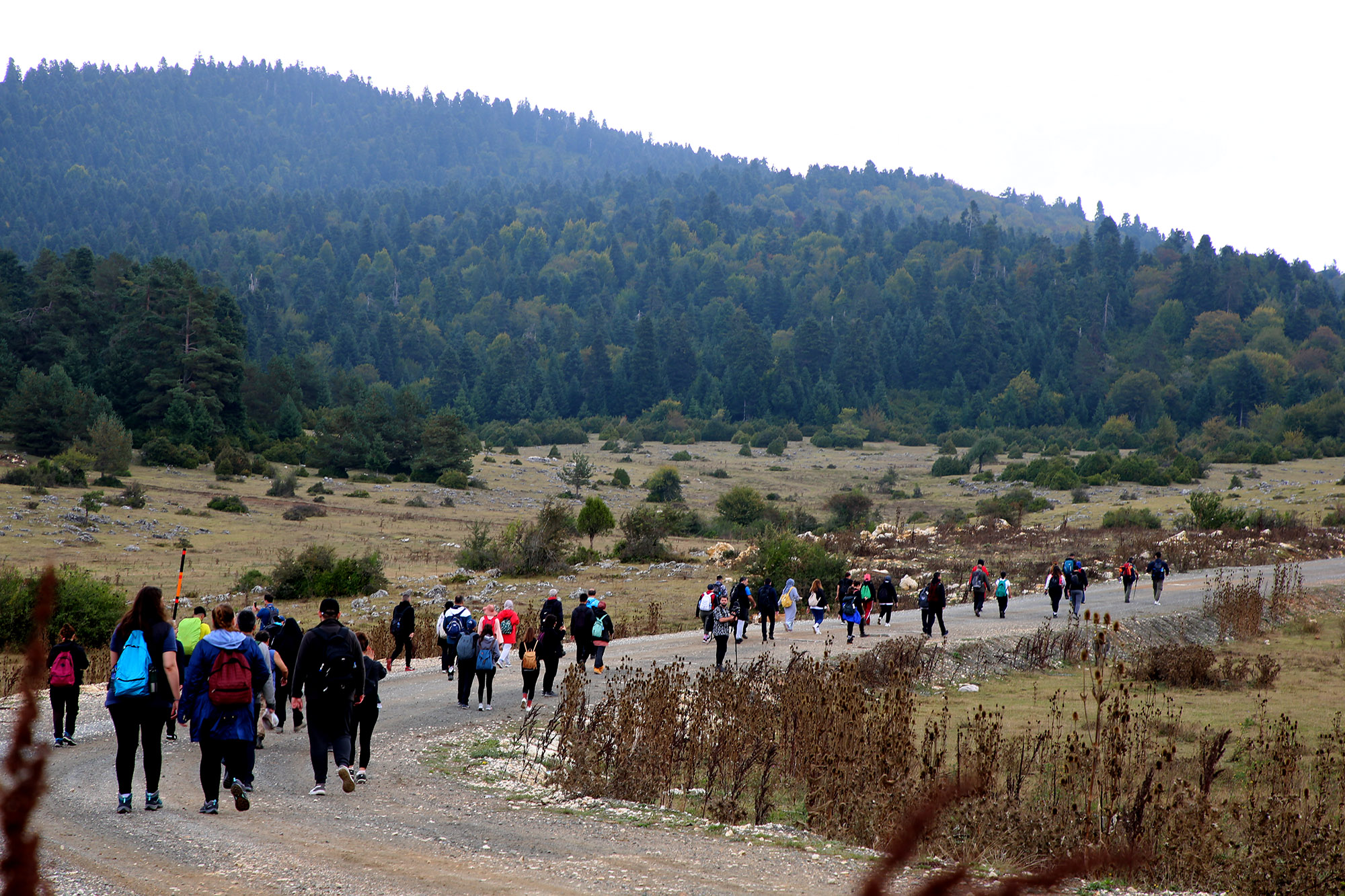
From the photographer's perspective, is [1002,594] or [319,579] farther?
[319,579]

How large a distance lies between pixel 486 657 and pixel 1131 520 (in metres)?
36.6

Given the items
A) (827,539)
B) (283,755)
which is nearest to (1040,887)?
(283,755)

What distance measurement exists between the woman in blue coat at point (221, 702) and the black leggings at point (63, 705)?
13.1ft

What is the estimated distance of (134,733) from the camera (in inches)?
289

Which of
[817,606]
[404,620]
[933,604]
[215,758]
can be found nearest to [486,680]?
[404,620]

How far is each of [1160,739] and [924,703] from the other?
3512 millimetres

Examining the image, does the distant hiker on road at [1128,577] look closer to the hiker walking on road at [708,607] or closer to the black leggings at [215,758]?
the hiker walking on road at [708,607]

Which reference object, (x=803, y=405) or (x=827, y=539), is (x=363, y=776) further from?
(x=803, y=405)

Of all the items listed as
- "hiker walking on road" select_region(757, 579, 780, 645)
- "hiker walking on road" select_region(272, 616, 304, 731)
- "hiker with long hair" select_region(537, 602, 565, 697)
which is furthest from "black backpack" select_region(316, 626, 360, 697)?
"hiker walking on road" select_region(757, 579, 780, 645)

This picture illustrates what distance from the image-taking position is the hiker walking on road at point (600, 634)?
48.6ft

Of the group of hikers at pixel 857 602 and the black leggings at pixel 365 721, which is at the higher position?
the black leggings at pixel 365 721

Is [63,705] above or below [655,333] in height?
below

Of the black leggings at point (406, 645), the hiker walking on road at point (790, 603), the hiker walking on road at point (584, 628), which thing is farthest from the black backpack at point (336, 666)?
the hiker walking on road at point (790, 603)

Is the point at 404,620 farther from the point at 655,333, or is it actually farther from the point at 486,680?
the point at 655,333
